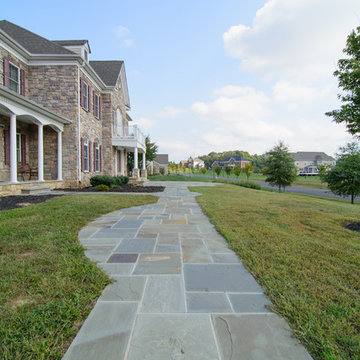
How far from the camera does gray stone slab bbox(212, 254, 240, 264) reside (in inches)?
106

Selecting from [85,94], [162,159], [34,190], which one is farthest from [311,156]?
[34,190]

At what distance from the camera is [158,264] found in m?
2.59

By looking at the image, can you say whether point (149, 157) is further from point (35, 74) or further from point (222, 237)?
point (222, 237)

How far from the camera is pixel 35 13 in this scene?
29.3 ft

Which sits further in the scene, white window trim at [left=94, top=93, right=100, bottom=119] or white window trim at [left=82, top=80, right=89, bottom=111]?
white window trim at [left=94, top=93, right=100, bottom=119]

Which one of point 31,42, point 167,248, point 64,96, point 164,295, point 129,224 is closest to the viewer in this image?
point 164,295

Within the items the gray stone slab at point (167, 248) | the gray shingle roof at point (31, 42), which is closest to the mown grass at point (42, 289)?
the gray stone slab at point (167, 248)

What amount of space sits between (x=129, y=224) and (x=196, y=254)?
1.99 m

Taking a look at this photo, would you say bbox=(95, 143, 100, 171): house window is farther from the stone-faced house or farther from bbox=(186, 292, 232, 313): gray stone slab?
bbox=(186, 292, 232, 313): gray stone slab

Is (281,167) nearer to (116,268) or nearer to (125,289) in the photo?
(116,268)

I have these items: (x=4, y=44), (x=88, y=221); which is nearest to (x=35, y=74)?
(x=4, y=44)

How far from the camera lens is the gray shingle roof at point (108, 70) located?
15.4 m

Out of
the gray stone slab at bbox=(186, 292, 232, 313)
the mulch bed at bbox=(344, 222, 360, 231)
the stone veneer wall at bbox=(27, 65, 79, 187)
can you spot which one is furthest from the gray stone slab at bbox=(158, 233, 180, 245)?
the stone veneer wall at bbox=(27, 65, 79, 187)

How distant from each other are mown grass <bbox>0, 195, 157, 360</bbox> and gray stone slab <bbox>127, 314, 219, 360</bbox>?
438 mm
